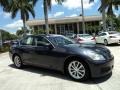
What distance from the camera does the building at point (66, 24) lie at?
181ft

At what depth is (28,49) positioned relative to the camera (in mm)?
9828

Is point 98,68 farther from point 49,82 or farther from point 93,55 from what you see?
point 49,82

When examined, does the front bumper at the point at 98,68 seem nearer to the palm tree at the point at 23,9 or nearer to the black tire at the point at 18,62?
the black tire at the point at 18,62

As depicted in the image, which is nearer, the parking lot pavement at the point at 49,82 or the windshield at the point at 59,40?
the parking lot pavement at the point at 49,82

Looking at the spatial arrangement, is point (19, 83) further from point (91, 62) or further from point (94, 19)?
point (94, 19)

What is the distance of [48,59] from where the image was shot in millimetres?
8672

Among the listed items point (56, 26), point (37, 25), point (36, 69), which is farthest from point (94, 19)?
point (36, 69)

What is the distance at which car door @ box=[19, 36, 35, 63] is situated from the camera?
31.6 feet

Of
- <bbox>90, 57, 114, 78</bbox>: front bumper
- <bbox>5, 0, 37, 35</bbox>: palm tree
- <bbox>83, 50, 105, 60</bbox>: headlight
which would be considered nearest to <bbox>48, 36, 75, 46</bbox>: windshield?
<bbox>83, 50, 105, 60</bbox>: headlight

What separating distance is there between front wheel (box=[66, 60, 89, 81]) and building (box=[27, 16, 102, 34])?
4746 centimetres

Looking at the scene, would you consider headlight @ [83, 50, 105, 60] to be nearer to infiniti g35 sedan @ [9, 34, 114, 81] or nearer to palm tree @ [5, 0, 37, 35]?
infiniti g35 sedan @ [9, 34, 114, 81]

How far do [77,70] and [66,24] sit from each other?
49981 mm

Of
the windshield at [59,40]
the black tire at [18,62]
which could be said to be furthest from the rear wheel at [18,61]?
the windshield at [59,40]

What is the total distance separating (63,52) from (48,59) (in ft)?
2.68
